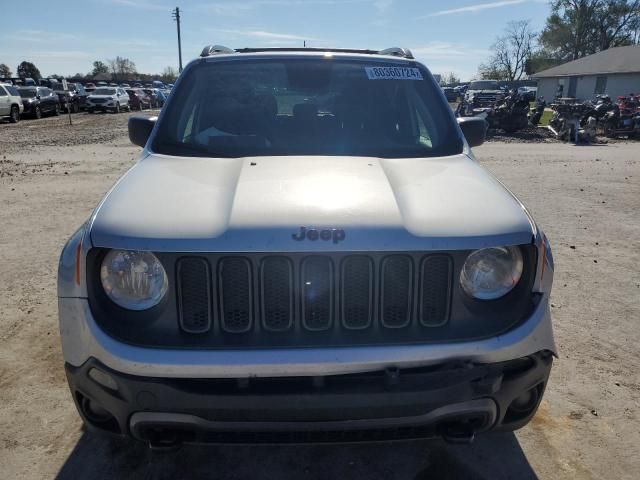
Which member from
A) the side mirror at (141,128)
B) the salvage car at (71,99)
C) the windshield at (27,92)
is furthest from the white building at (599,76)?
the side mirror at (141,128)

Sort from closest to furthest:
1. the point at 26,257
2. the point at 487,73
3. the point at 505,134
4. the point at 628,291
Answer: the point at 628,291 < the point at 26,257 < the point at 505,134 < the point at 487,73

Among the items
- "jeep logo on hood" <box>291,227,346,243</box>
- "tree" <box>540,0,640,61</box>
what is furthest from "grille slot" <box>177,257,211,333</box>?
"tree" <box>540,0,640,61</box>

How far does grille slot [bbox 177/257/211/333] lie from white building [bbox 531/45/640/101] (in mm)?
47192

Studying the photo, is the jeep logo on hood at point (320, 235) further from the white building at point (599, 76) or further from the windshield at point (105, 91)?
the white building at point (599, 76)

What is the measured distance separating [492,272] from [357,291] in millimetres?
593

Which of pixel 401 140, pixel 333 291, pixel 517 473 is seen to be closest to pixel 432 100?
pixel 401 140

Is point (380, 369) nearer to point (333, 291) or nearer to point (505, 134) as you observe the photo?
point (333, 291)

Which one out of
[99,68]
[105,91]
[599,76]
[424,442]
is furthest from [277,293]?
[99,68]

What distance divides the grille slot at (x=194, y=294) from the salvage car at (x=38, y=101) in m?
31.0

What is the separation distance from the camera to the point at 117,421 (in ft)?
7.14

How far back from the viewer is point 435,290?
2.25 meters

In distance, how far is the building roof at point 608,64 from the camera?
44.1m

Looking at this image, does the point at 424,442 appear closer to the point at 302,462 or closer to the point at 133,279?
the point at 302,462

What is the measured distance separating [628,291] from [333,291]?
4021mm
